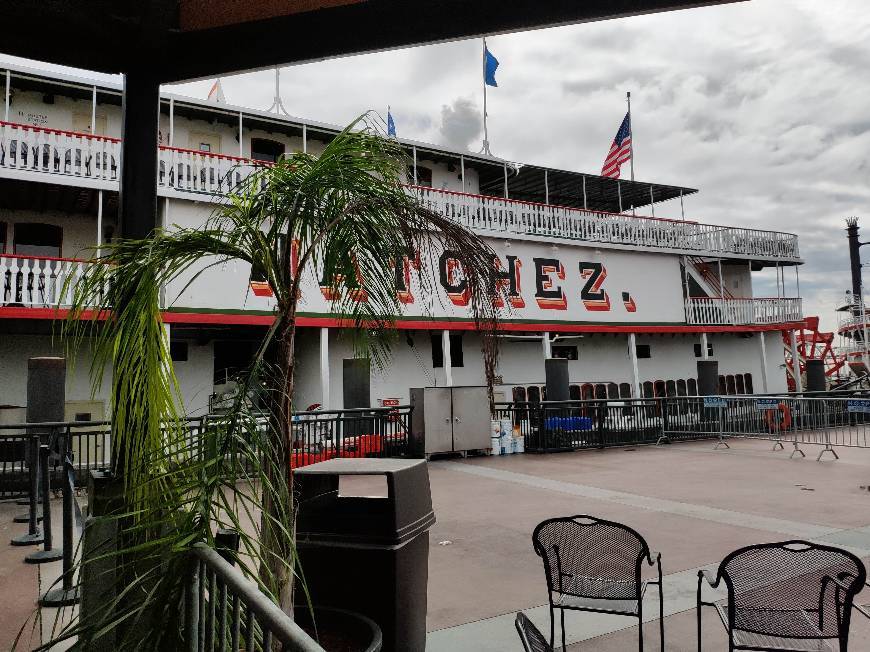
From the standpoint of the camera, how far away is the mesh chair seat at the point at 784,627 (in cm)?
307

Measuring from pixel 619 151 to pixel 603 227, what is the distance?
3.96m

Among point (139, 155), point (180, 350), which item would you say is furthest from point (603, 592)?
point (180, 350)

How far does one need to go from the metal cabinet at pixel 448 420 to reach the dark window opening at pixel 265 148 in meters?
11.6

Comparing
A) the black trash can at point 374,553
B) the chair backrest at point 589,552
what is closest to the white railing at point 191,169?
the black trash can at point 374,553

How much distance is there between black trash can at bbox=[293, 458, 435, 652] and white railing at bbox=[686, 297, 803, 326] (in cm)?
2498

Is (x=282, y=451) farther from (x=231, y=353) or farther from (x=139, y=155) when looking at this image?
(x=231, y=353)

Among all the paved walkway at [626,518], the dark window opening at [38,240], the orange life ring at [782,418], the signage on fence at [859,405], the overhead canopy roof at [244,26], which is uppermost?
the dark window opening at [38,240]

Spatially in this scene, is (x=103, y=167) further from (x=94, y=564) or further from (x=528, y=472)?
(x=94, y=564)

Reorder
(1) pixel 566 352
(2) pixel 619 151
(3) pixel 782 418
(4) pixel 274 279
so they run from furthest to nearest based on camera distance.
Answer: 1. (2) pixel 619 151
2. (1) pixel 566 352
3. (3) pixel 782 418
4. (4) pixel 274 279

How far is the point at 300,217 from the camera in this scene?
306cm

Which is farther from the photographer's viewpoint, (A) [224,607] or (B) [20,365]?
(B) [20,365]

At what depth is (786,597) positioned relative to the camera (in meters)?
3.21

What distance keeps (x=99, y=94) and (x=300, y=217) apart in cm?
1816

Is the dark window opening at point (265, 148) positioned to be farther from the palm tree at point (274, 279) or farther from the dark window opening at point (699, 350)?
the dark window opening at point (699, 350)
